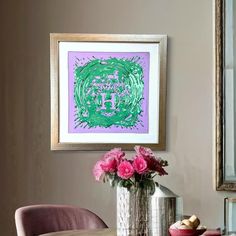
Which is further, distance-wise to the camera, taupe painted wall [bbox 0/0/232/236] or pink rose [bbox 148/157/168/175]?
taupe painted wall [bbox 0/0/232/236]

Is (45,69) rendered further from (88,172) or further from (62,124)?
(88,172)

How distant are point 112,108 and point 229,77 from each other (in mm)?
783

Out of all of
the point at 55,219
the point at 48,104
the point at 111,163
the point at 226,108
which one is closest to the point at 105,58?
the point at 48,104

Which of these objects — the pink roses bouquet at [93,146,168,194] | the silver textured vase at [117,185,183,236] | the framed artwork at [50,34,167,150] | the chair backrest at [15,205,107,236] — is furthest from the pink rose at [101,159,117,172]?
the framed artwork at [50,34,167,150]

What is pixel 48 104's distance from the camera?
3.61m

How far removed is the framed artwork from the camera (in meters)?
3.60

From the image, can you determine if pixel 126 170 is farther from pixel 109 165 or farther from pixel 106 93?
pixel 106 93

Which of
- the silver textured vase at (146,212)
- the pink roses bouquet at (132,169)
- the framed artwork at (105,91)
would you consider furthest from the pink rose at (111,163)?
the framed artwork at (105,91)

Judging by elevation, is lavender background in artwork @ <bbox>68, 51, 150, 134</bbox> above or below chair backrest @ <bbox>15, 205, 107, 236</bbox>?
above

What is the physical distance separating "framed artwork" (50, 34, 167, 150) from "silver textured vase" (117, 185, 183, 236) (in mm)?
1127

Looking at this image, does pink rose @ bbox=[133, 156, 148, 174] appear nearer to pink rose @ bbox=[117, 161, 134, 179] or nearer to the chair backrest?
pink rose @ bbox=[117, 161, 134, 179]

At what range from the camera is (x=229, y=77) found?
3590mm

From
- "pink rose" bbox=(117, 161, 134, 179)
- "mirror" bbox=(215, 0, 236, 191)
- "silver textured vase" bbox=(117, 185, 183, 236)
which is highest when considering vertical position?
"mirror" bbox=(215, 0, 236, 191)

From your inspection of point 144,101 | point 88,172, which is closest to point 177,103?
point 144,101
